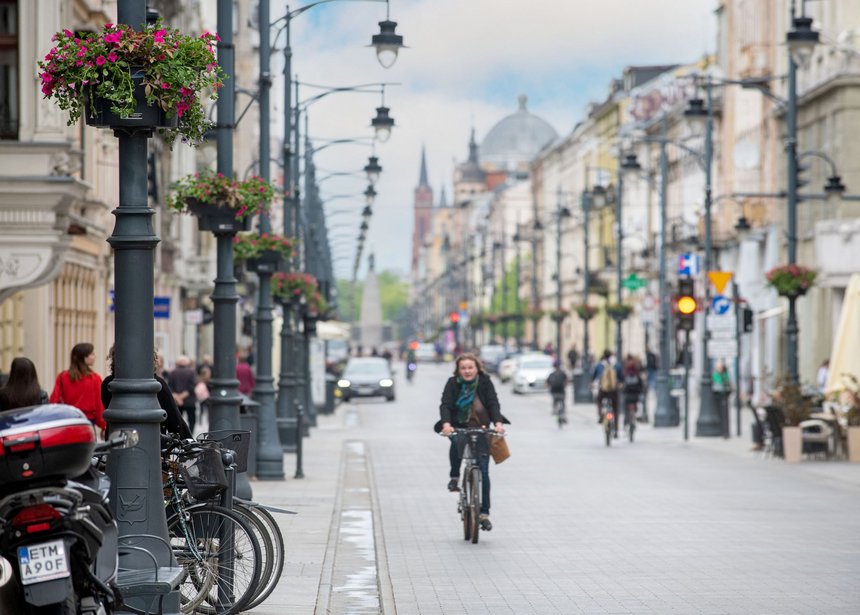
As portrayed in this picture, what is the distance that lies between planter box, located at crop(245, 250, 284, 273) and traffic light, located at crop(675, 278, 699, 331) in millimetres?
11618

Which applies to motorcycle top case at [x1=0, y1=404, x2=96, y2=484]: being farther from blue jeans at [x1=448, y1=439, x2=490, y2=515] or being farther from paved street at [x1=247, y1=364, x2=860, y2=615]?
blue jeans at [x1=448, y1=439, x2=490, y2=515]

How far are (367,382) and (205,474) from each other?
2205 inches

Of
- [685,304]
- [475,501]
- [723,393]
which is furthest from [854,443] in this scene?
[475,501]

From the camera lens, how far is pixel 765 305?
2512 inches

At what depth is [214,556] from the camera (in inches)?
440

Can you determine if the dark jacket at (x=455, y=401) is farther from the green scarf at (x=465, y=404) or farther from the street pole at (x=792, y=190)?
the street pole at (x=792, y=190)

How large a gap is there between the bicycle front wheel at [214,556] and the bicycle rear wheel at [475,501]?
6.10 m

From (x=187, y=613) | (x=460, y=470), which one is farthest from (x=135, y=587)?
(x=460, y=470)

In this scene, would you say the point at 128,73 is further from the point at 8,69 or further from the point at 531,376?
the point at 531,376

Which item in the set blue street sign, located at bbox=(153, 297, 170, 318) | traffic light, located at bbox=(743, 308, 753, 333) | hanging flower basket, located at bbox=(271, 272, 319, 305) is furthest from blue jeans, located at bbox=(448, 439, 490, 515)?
traffic light, located at bbox=(743, 308, 753, 333)

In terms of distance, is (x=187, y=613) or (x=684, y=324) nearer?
(x=187, y=613)

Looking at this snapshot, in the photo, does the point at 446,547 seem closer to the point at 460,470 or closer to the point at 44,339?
the point at 460,470

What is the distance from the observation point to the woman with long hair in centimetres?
1312

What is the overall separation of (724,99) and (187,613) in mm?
63280
